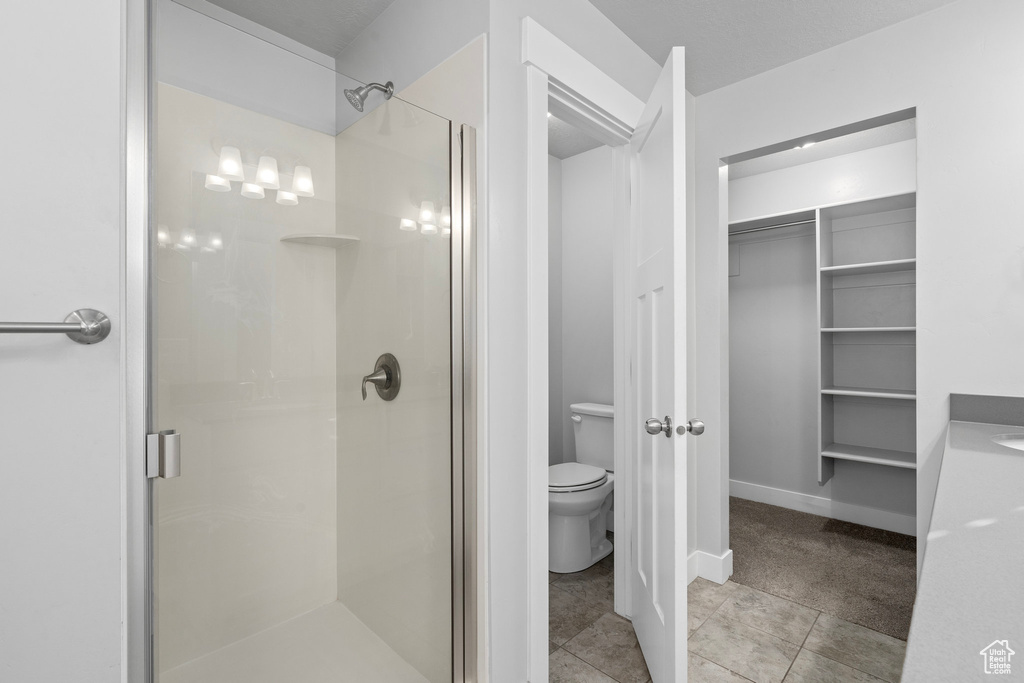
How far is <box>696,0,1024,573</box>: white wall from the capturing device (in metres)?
1.65

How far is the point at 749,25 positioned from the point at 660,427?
169cm

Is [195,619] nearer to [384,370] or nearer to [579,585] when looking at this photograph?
[384,370]

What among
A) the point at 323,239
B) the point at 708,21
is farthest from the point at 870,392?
the point at 323,239

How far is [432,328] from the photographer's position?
1.45m

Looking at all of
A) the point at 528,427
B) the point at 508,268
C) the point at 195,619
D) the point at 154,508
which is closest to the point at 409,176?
the point at 508,268

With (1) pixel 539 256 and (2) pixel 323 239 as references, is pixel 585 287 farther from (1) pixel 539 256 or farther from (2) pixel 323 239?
(2) pixel 323 239

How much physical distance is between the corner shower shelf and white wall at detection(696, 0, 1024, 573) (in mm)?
2100

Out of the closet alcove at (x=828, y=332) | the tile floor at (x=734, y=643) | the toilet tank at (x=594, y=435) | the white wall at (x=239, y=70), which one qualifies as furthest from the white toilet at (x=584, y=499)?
the white wall at (x=239, y=70)

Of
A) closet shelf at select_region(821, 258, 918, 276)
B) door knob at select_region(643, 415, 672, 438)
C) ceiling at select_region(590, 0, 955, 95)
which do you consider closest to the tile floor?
door knob at select_region(643, 415, 672, 438)

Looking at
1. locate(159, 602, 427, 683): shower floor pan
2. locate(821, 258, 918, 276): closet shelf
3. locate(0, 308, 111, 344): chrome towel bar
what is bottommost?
locate(159, 602, 427, 683): shower floor pan

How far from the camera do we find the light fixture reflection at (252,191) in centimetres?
110

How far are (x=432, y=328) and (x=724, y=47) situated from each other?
5.99ft

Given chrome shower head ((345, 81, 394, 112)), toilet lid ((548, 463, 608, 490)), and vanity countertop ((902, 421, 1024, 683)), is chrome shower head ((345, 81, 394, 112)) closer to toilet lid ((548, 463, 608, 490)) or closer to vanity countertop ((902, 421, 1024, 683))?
vanity countertop ((902, 421, 1024, 683))

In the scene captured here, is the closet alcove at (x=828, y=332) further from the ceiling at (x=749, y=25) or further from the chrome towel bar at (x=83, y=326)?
the chrome towel bar at (x=83, y=326)
